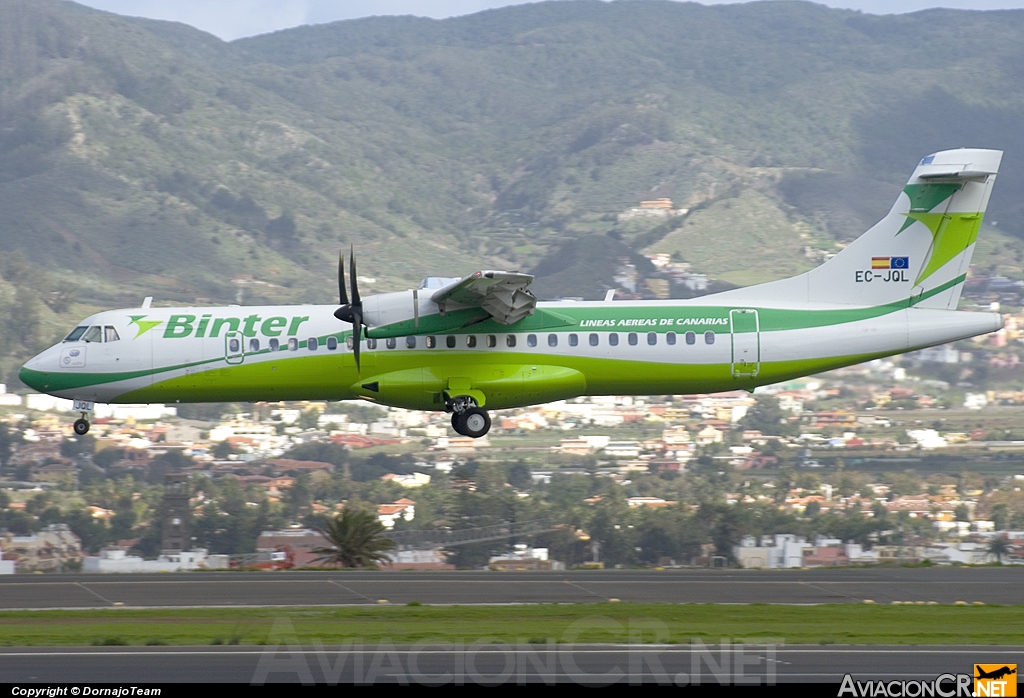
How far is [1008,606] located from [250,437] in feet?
177

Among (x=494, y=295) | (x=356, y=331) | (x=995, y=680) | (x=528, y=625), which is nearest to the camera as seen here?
(x=995, y=680)

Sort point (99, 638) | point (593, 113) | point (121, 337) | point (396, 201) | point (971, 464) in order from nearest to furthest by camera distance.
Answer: point (99, 638) → point (121, 337) → point (971, 464) → point (396, 201) → point (593, 113)

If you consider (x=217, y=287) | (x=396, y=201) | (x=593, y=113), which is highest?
(x=593, y=113)

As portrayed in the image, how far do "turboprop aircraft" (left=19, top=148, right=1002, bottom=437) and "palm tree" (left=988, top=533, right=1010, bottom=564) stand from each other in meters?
15.2

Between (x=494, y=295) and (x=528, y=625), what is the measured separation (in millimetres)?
8893

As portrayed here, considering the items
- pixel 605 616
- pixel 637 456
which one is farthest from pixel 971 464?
pixel 605 616

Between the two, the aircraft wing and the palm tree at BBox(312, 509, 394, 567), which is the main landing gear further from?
the palm tree at BBox(312, 509, 394, 567)

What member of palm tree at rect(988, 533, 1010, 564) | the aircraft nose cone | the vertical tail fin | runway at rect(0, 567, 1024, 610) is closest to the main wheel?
runway at rect(0, 567, 1024, 610)

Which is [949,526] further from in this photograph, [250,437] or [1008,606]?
[250,437]

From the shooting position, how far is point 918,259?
2983 centimetres

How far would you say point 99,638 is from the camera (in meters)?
18.3

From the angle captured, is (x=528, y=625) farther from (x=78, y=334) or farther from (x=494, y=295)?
(x=78, y=334)

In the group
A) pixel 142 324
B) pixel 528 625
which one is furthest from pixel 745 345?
pixel 142 324

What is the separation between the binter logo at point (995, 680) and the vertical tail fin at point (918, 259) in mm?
15059
